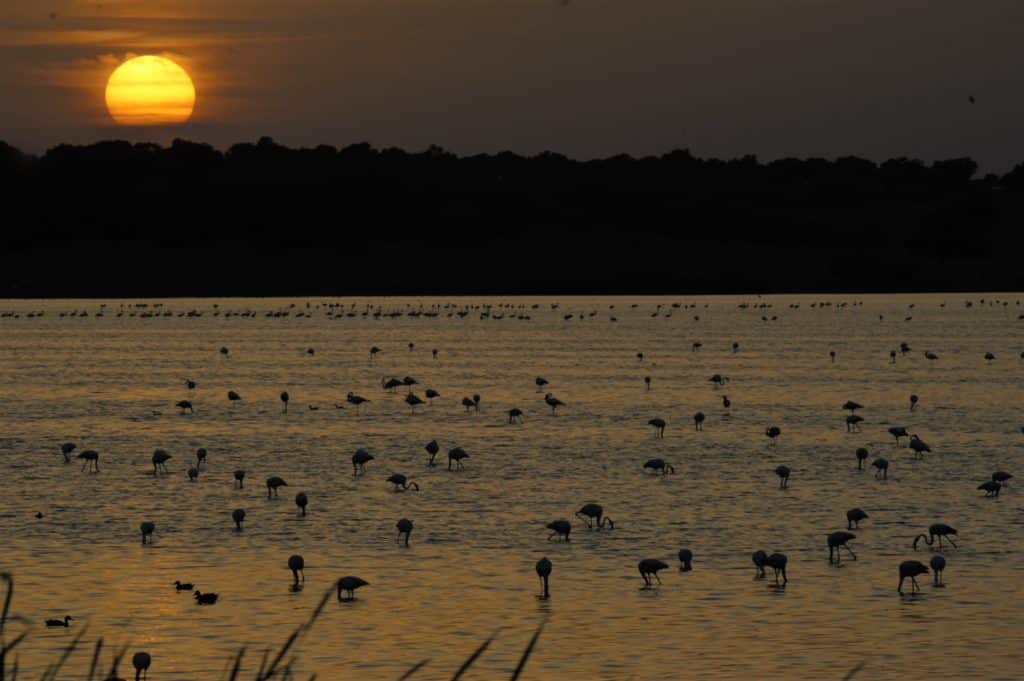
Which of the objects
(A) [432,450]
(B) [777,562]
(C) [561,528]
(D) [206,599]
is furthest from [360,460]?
(B) [777,562]

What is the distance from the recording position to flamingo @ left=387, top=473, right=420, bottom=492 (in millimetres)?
32375

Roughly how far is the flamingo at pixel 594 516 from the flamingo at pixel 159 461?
34.2 ft

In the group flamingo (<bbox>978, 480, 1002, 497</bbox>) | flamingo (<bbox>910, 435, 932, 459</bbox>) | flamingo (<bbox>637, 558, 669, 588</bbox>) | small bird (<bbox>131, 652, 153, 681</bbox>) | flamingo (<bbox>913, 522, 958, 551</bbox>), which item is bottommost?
small bird (<bbox>131, 652, 153, 681</bbox>)

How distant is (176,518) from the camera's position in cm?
2934

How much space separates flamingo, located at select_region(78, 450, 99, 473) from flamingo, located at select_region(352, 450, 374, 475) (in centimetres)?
521

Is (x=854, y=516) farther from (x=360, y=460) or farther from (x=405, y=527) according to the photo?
(x=360, y=460)

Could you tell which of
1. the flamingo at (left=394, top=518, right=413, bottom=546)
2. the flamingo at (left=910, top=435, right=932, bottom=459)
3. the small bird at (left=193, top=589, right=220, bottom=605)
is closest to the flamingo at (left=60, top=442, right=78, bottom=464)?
the flamingo at (left=394, top=518, right=413, bottom=546)

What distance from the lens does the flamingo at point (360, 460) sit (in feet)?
116

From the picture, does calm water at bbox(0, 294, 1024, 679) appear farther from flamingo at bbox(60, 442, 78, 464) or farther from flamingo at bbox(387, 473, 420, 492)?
flamingo at bbox(387, 473, 420, 492)

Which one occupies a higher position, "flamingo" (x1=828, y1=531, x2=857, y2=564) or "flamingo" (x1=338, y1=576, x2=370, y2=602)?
"flamingo" (x1=828, y1=531, x2=857, y2=564)

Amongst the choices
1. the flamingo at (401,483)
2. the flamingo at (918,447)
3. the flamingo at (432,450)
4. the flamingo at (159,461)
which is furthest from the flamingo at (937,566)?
the flamingo at (159,461)

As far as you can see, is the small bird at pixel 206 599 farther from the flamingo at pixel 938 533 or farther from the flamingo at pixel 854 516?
the flamingo at pixel 854 516

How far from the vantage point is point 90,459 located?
37469 mm

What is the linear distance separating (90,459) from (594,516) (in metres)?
14.1
